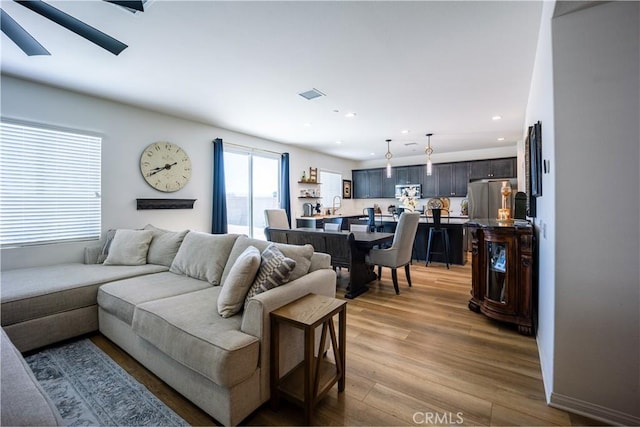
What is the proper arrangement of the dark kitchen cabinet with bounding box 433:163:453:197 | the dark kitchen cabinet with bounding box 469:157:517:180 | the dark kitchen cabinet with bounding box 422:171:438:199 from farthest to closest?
the dark kitchen cabinet with bounding box 422:171:438:199
the dark kitchen cabinet with bounding box 433:163:453:197
the dark kitchen cabinet with bounding box 469:157:517:180

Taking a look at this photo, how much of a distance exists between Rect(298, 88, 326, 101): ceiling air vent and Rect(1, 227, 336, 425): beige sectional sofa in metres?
1.95

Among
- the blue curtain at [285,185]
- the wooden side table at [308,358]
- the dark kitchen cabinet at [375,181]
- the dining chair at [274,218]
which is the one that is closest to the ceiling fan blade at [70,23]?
the wooden side table at [308,358]

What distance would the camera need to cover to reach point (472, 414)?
163cm

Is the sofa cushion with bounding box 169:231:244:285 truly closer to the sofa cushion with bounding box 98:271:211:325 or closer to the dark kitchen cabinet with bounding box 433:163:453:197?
the sofa cushion with bounding box 98:271:211:325

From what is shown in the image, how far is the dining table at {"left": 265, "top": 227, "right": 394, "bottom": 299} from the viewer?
12.2 ft

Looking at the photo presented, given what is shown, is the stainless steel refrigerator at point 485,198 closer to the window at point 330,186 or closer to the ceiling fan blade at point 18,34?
the window at point 330,186

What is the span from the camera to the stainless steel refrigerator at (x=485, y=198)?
249 inches

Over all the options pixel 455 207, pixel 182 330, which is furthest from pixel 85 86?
pixel 455 207

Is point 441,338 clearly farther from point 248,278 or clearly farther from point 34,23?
point 34,23

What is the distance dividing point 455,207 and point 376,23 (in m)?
6.50

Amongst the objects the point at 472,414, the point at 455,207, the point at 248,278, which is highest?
the point at 455,207

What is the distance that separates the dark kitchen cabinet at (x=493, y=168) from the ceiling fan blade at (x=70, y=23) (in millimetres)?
7340

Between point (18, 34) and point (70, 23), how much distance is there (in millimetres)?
435

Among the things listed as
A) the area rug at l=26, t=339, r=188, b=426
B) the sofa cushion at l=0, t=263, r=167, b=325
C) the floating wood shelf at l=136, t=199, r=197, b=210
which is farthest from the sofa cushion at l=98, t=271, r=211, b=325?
the floating wood shelf at l=136, t=199, r=197, b=210
